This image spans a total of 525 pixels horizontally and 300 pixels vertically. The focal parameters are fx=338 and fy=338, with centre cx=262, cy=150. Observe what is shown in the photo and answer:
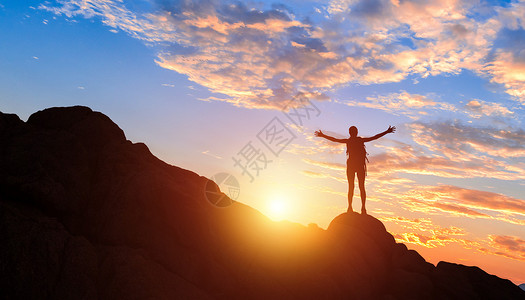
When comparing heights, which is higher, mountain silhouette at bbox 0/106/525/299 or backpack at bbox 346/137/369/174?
backpack at bbox 346/137/369/174

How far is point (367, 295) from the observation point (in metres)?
17.5

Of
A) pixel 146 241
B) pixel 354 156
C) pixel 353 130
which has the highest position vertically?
pixel 353 130

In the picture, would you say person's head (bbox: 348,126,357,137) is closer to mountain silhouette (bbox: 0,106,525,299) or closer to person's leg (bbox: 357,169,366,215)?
person's leg (bbox: 357,169,366,215)

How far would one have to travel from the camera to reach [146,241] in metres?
15.0

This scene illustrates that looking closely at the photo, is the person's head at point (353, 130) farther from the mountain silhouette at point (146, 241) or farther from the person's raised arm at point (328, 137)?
the mountain silhouette at point (146, 241)

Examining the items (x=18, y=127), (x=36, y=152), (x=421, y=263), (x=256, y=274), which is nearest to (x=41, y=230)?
(x=36, y=152)

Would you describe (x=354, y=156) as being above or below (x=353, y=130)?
below

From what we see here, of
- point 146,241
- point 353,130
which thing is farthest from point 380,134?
point 146,241

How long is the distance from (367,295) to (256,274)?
6019mm

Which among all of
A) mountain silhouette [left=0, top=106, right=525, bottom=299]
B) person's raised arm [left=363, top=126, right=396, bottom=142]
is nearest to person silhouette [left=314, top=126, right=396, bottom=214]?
person's raised arm [left=363, top=126, right=396, bottom=142]

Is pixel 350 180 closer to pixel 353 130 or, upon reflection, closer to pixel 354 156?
pixel 354 156

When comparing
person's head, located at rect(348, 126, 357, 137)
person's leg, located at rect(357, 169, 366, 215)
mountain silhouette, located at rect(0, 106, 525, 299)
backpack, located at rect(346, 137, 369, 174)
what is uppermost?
person's head, located at rect(348, 126, 357, 137)

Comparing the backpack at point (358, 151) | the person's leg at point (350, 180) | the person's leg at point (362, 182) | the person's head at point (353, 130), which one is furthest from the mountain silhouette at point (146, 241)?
the person's head at point (353, 130)

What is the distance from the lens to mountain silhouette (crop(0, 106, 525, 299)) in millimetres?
12547
